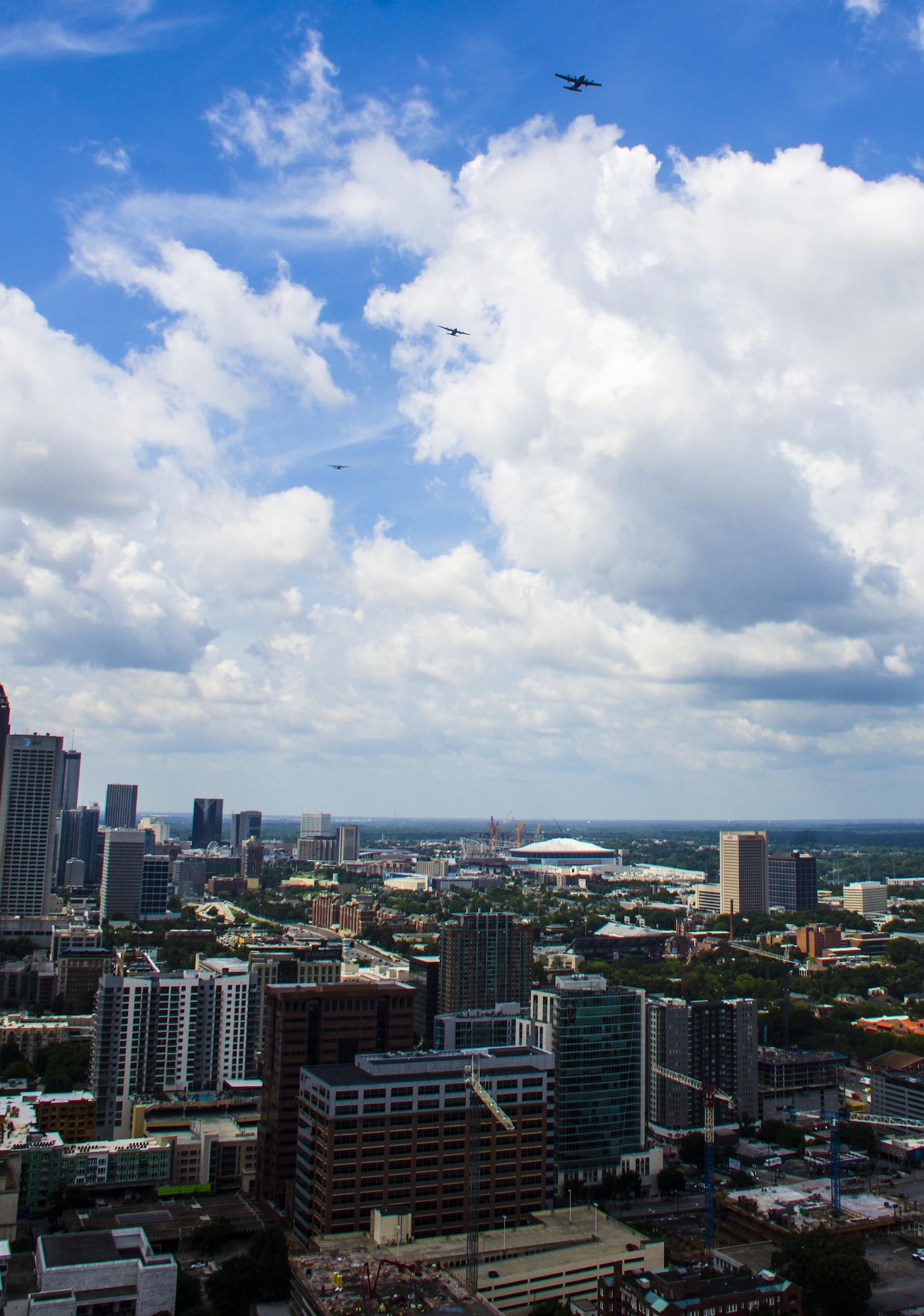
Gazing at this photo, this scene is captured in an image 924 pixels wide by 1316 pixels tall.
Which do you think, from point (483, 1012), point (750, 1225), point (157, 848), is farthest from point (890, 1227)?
point (157, 848)

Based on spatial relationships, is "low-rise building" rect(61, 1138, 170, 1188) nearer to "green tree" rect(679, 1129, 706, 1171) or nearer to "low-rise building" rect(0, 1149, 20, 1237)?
"low-rise building" rect(0, 1149, 20, 1237)

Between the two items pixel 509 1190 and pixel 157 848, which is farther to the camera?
pixel 157 848

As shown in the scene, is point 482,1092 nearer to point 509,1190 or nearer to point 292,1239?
point 509,1190

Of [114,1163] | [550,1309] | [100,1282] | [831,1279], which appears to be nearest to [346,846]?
[114,1163]

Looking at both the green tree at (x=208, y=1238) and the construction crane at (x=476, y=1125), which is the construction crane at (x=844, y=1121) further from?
the green tree at (x=208, y=1238)

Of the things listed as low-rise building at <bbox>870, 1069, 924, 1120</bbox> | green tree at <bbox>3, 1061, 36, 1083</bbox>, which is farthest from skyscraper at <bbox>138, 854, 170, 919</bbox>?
low-rise building at <bbox>870, 1069, 924, 1120</bbox>

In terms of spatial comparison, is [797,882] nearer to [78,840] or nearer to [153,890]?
[153,890]
